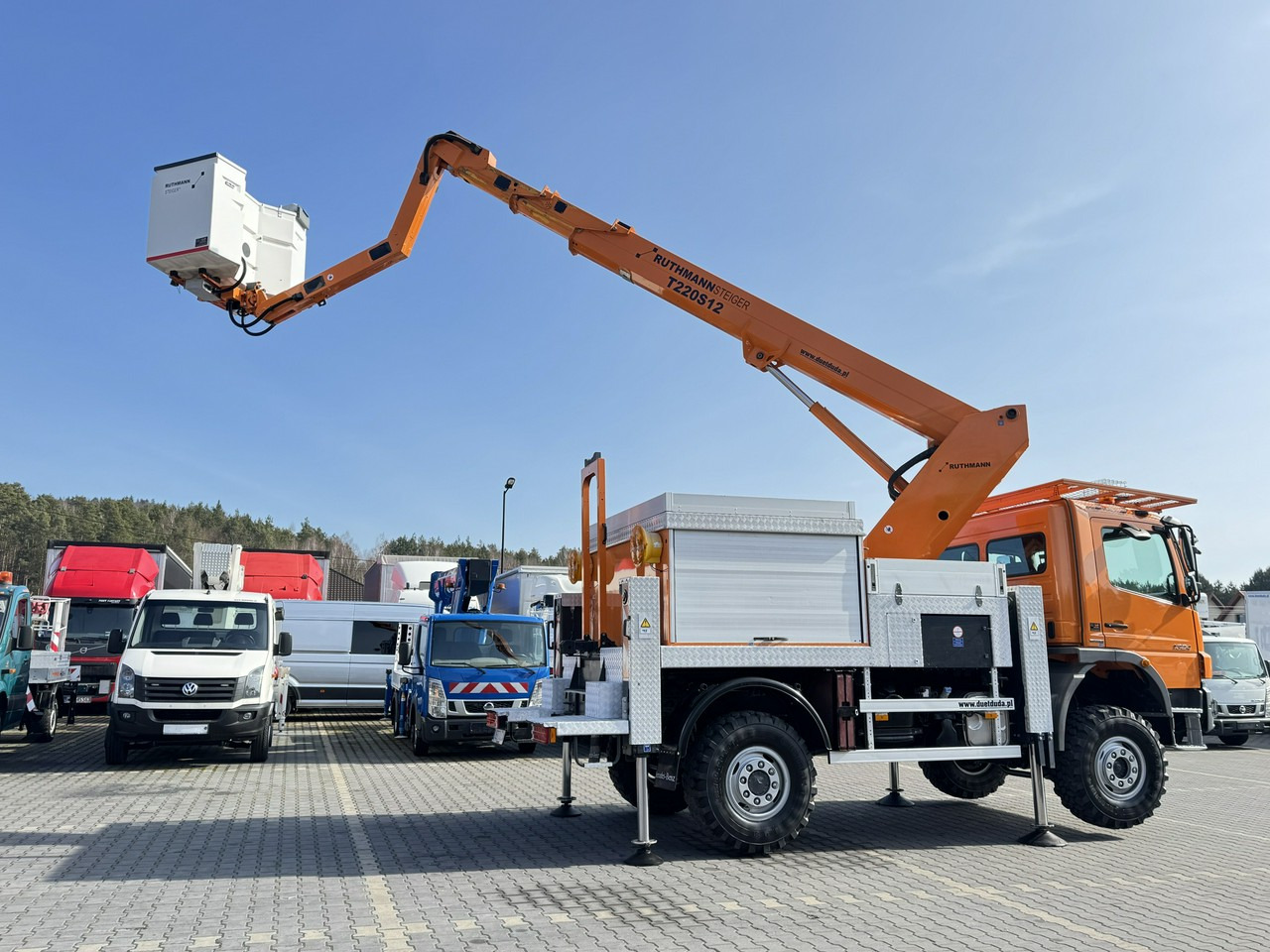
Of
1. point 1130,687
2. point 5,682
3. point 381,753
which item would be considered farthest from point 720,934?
point 5,682

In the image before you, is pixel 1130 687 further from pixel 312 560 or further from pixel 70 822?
pixel 312 560

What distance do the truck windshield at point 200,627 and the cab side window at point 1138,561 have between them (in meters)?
11.0

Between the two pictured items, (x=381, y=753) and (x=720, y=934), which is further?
(x=381, y=753)

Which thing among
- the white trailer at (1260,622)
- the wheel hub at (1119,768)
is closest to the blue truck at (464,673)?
the wheel hub at (1119,768)

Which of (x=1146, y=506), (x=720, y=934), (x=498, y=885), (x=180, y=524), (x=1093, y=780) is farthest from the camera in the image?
(x=180, y=524)

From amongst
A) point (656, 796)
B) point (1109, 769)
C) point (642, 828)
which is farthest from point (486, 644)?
point (1109, 769)

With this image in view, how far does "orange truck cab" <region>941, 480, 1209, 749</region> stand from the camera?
8711 mm

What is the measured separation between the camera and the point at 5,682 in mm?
12703

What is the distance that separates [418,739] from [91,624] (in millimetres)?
9213

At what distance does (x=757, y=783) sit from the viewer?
7.34 metres

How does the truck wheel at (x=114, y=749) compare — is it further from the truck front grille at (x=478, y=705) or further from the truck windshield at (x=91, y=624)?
the truck windshield at (x=91, y=624)

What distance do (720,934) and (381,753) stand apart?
10574 mm

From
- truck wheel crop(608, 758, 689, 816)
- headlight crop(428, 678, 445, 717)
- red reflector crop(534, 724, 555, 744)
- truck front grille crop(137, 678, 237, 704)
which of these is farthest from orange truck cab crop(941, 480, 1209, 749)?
truck front grille crop(137, 678, 237, 704)

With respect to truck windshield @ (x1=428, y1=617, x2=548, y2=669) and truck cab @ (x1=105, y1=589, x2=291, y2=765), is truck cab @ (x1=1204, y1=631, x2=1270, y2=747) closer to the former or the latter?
truck windshield @ (x1=428, y1=617, x2=548, y2=669)
